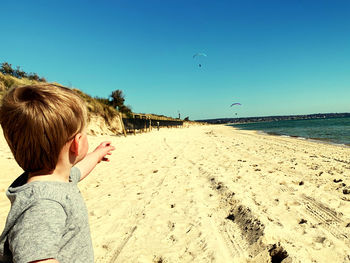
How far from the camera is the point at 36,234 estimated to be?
0.80 metres

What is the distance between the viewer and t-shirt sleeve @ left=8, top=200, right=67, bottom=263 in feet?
2.57

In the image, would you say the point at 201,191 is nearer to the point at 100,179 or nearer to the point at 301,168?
the point at 100,179

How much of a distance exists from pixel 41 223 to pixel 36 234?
40 mm

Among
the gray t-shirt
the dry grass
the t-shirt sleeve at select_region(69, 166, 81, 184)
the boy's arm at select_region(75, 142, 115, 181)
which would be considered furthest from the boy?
the dry grass

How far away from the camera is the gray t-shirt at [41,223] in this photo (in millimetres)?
793

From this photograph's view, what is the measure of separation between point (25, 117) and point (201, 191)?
12.6 feet

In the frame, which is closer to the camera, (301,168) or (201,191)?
(201,191)

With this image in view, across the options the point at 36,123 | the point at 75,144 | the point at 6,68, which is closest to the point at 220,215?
the point at 75,144

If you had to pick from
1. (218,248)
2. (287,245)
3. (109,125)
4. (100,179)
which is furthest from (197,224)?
(109,125)

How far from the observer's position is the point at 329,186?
14.3 ft

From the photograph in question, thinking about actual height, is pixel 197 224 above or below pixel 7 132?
below

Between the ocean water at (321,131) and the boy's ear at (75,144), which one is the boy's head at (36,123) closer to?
the boy's ear at (75,144)

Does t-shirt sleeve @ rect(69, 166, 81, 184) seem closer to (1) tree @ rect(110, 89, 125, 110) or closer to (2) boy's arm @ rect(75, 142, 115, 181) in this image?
(2) boy's arm @ rect(75, 142, 115, 181)

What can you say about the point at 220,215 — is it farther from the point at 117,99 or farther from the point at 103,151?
the point at 117,99
